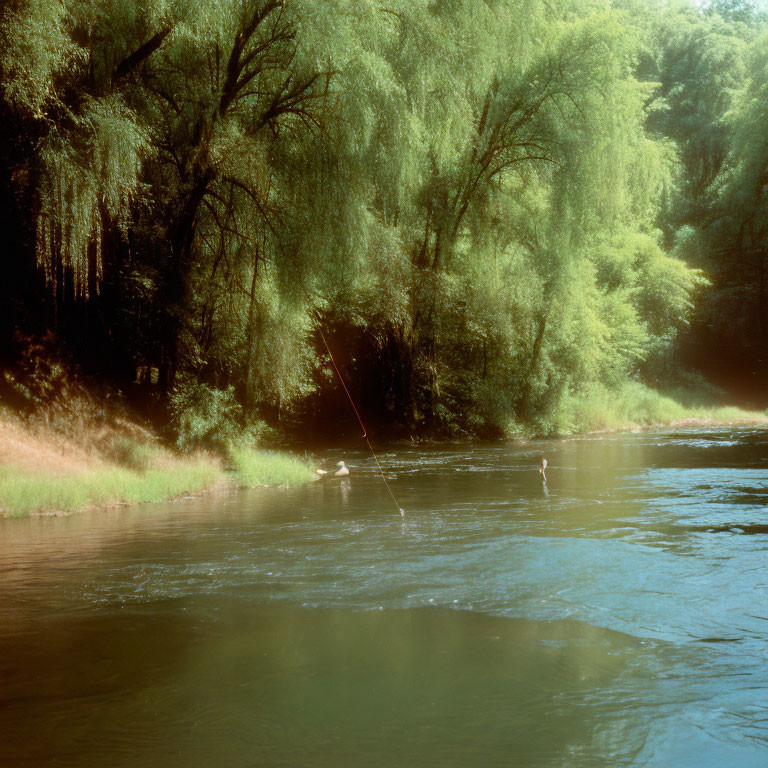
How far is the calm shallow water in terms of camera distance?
13.5 feet

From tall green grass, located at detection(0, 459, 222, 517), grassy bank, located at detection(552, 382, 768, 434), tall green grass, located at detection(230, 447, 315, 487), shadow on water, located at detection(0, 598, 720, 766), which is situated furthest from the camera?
grassy bank, located at detection(552, 382, 768, 434)

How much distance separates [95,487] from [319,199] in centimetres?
611

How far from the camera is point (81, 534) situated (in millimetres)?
9422

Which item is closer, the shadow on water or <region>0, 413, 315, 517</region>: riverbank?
the shadow on water

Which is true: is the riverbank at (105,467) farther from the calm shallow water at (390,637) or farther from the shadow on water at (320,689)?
the shadow on water at (320,689)

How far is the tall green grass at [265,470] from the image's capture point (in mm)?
14211

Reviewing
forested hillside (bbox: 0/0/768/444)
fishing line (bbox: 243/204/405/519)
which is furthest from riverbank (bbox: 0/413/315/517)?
fishing line (bbox: 243/204/405/519)

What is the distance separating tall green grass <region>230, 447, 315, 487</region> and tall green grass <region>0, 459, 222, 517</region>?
1.94 ft

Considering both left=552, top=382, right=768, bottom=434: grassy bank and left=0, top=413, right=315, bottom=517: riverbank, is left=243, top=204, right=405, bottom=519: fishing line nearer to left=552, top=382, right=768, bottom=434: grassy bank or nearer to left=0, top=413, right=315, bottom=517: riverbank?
left=0, top=413, right=315, bottom=517: riverbank

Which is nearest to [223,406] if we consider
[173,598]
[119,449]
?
[119,449]

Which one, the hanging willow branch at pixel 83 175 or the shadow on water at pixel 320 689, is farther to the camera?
the hanging willow branch at pixel 83 175

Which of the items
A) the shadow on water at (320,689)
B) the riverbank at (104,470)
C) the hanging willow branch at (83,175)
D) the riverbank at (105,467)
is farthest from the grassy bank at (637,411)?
the shadow on water at (320,689)

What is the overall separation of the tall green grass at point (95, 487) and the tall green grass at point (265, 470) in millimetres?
590

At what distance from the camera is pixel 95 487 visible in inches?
461
